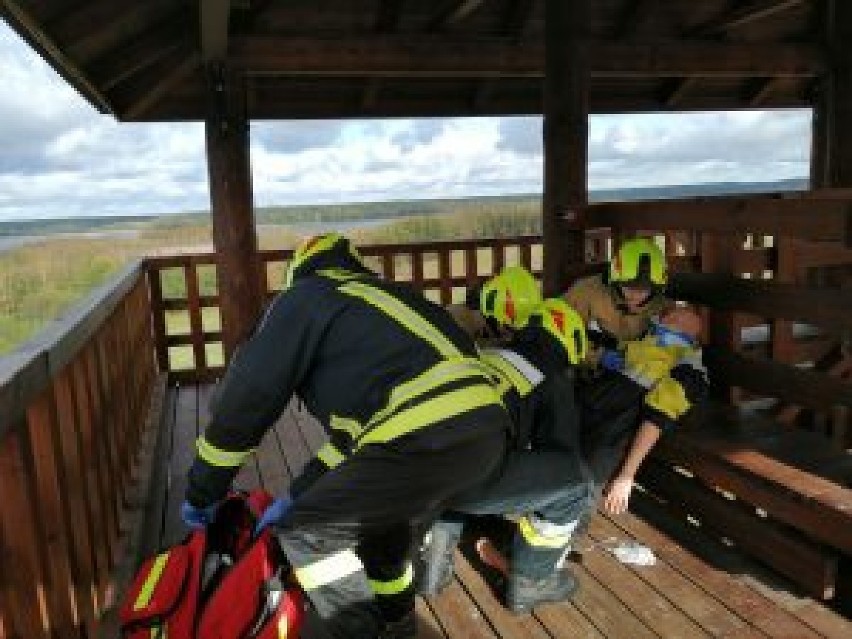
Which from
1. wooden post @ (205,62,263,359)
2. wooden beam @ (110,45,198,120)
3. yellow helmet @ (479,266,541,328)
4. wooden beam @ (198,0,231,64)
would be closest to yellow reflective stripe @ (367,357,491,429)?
yellow helmet @ (479,266,541,328)

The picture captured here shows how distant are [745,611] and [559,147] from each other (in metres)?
3.41

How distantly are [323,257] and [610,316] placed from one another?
176 cm

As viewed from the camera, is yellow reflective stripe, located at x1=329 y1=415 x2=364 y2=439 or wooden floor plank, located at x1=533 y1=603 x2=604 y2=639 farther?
wooden floor plank, located at x1=533 y1=603 x2=604 y2=639

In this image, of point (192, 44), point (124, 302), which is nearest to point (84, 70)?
point (192, 44)

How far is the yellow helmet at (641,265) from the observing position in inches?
134

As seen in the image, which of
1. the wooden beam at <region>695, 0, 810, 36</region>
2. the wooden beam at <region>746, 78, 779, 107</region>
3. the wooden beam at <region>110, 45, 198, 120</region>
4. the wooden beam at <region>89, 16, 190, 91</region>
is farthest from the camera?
the wooden beam at <region>746, 78, 779, 107</region>

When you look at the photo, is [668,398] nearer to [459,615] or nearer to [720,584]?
[720,584]

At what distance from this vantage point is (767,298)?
3.33m

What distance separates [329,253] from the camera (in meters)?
2.39

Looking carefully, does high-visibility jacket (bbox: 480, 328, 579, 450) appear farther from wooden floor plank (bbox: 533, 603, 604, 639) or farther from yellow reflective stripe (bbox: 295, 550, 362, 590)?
yellow reflective stripe (bbox: 295, 550, 362, 590)

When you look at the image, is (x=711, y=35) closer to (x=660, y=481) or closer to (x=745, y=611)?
(x=660, y=481)

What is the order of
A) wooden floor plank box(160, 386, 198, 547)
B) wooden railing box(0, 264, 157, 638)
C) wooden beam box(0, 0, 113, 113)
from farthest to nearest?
wooden floor plank box(160, 386, 198, 547)
wooden beam box(0, 0, 113, 113)
wooden railing box(0, 264, 157, 638)

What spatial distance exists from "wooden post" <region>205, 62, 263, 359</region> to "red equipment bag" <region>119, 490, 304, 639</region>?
3.92 meters

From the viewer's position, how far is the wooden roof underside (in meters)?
5.52
